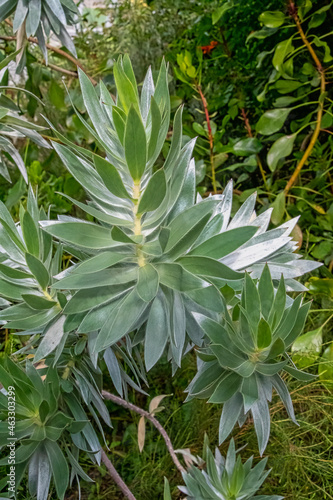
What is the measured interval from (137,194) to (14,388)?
0.22 m

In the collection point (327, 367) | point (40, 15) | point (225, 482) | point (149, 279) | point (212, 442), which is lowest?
point (212, 442)

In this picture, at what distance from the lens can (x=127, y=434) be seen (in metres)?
0.90

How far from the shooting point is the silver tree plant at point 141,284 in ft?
1.00

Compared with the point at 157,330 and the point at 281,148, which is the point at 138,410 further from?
the point at 281,148

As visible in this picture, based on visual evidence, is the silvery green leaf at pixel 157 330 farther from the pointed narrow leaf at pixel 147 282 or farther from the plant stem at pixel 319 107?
the plant stem at pixel 319 107

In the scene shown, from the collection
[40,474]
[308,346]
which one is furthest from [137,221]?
[308,346]

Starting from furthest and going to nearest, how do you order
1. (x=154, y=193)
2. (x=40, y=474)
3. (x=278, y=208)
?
1. (x=278, y=208)
2. (x=40, y=474)
3. (x=154, y=193)

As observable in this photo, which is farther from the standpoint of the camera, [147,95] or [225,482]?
[225,482]

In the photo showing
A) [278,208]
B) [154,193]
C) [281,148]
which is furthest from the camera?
[281,148]

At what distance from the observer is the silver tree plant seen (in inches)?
12.0

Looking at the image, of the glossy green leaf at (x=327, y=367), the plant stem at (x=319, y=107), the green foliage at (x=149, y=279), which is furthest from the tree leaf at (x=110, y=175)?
the plant stem at (x=319, y=107)

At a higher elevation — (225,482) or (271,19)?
(271,19)

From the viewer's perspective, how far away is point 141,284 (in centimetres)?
30

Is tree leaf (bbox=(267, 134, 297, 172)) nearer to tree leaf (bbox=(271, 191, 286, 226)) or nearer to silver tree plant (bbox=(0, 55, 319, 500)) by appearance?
tree leaf (bbox=(271, 191, 286, 226))
